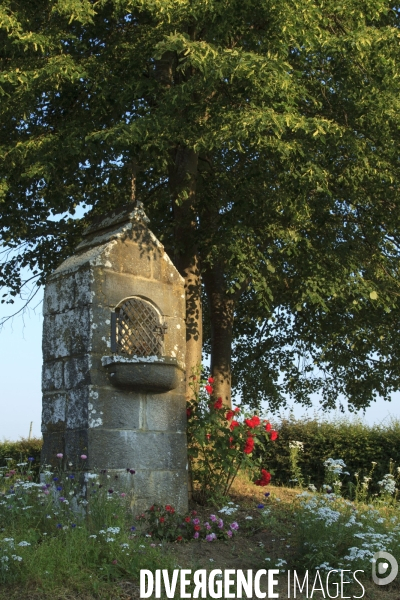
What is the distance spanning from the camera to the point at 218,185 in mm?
11969

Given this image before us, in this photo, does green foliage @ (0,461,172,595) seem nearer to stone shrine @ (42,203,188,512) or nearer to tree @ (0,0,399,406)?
stone shrine @ (42,203,188,512)

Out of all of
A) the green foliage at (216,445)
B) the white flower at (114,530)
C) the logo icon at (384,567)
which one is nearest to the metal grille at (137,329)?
the green foliage at (216,445)

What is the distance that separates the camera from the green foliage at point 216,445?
846 cm

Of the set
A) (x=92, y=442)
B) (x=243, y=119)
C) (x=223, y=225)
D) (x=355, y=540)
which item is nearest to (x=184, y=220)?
(x=223, y=225)

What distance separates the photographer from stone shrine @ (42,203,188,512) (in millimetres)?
7059

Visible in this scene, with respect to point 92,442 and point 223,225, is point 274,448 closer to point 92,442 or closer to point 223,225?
point 223,225

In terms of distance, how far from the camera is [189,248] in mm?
11047

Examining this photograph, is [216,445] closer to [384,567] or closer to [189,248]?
[384,567]

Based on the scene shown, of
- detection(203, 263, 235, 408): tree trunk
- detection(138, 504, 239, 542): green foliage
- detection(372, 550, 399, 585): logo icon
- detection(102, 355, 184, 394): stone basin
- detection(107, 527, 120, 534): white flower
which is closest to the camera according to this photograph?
detection(107, 527, 120, 534): white flower

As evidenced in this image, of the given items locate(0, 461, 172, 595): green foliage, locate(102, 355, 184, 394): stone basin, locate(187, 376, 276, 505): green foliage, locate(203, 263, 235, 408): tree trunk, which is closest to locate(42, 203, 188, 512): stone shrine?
locate(102, 355, 184, 394): stone basin

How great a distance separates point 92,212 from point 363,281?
511 cm

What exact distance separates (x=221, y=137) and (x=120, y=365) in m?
3.32

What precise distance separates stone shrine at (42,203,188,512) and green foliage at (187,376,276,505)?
0.74 meters

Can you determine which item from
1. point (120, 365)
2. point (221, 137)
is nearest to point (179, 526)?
Result: point (120, 365)
